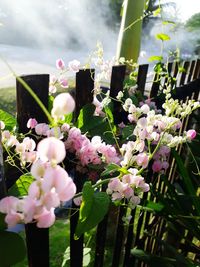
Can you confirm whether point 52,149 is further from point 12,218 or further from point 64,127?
point 64,127

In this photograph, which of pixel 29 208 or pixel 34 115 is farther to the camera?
pixel 34 115

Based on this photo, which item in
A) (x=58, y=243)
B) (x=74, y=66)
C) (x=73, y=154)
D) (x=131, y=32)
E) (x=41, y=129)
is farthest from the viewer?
(x=58, y=243)

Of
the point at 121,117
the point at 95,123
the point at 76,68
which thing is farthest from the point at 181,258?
the point at 76,68

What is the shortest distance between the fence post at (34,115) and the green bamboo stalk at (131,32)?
120cm

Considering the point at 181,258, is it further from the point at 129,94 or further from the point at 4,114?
the point at 4,114

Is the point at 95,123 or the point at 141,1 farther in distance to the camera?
the point at 141,1

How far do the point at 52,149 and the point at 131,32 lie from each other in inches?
67.3

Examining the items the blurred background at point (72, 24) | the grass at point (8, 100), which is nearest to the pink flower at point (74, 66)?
the grass at point (8, 100)

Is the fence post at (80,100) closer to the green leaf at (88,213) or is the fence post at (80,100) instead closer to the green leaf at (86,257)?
the green leaf at (86,257)

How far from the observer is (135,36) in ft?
6.22

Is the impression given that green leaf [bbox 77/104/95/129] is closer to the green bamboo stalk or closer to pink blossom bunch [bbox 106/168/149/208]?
pink blossom bunch [bbox 106/168/149/208]

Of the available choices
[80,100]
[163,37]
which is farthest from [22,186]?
[163,37]

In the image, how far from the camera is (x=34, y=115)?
0.77 metres

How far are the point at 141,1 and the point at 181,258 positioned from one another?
4.65 ft
